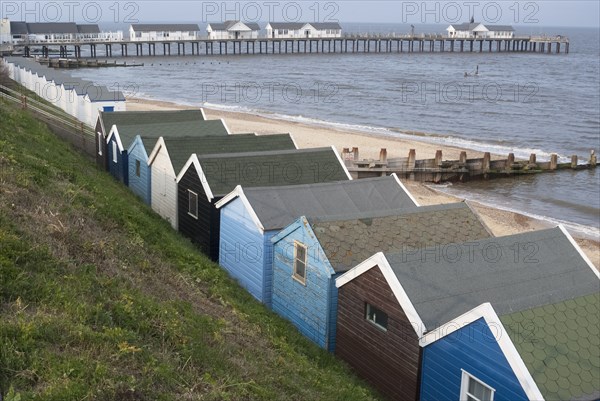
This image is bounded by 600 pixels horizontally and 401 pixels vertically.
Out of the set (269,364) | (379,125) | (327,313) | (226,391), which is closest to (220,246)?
(327,313)

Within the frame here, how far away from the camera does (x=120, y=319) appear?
10359 millimetres

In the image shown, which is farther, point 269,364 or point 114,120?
point 114,120

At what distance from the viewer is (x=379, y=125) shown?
2451 inches

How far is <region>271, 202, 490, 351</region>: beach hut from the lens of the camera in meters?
14.5

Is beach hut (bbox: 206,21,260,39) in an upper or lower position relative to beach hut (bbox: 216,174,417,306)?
upper

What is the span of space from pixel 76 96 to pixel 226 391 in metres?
36.0

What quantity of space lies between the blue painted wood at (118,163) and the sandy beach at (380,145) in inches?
542

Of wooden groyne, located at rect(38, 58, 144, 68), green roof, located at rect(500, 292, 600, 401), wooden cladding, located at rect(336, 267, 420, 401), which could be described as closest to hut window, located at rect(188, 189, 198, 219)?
wooden cladding, located at rect(336, 267, 420, 401)

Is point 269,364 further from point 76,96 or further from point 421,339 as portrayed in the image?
point 76,96

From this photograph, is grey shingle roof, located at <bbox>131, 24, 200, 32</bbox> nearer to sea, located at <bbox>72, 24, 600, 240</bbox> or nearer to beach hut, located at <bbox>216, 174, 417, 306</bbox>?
sea, located at <bbox>72, 24, 600, 240</bbox>

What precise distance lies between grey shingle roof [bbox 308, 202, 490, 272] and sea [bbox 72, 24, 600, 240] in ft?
56.1

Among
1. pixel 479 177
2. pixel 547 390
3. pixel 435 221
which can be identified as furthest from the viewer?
pixel 479 177

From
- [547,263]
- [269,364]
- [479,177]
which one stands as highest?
[547,263]

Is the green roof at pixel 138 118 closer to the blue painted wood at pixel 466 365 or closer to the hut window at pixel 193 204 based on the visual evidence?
the hut window at pixel 193 204
